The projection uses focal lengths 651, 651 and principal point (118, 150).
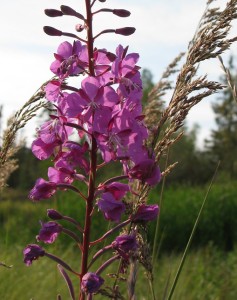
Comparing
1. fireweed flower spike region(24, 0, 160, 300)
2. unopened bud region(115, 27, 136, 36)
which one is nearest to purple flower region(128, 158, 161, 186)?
fireweed flower spike region(24, 0, 160, 300)

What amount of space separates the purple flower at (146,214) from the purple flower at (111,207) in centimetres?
→ 6

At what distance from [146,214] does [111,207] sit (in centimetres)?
11

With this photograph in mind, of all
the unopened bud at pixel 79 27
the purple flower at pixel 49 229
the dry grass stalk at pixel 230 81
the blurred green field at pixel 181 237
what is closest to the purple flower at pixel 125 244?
the purple flower at pixel 49 229

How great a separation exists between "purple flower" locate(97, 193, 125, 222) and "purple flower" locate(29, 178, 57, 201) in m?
0.16

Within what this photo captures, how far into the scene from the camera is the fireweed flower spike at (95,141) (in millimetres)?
1897

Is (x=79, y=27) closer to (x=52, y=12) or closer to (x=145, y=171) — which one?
(x=52, y=12)

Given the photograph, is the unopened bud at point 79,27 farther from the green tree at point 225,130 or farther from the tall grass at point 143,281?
the green tree at point 225,130

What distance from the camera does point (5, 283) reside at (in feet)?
14.2

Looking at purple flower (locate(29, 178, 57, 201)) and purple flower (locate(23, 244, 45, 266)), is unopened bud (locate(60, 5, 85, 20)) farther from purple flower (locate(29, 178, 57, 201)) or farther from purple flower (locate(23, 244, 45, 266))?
purple flower (locate(23, 244, 45, 266))

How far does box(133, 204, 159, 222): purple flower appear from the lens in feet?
6.35

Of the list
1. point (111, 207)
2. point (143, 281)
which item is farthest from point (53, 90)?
point (143, 281)

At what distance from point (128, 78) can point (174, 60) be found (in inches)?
56.3

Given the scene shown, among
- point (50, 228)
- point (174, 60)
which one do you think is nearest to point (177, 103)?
point (50, 228)

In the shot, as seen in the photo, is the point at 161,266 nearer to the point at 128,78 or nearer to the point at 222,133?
the point at 128,78
